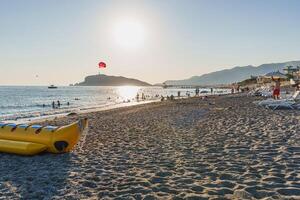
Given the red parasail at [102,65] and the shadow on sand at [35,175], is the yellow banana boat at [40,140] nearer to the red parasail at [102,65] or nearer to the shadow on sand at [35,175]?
the shadow on sand at [35,175]

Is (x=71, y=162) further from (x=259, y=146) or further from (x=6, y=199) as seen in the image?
(x=259, y=146)

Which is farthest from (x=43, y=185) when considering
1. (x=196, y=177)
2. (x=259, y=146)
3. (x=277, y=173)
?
(x=259, y=146)

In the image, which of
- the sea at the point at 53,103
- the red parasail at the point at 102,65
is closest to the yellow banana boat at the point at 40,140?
the sea at the point at 53,103

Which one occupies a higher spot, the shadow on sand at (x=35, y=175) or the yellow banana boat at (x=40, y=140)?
the yellow banana boat at (x=40, y=140)

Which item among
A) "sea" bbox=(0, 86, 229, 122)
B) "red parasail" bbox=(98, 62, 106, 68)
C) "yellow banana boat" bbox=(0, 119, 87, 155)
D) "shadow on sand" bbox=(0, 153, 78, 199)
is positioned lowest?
"sea" bbox=(0, 86, 229, 122)

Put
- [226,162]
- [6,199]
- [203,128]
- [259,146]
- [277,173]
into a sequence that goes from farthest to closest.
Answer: [203,128] → [259,146] → [226,162] → [277,173] → [6,199]

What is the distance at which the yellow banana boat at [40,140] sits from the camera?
8.78 metres

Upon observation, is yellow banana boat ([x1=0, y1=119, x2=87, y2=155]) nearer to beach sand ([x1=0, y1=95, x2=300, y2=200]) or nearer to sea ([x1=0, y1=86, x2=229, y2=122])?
beach sand ([x1=0, y1=95, x2=300, y2=200])

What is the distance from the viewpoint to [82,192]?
5707 millimetres

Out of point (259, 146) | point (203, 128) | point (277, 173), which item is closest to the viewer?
point (277, 173)

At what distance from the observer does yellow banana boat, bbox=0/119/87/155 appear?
878 centimetres

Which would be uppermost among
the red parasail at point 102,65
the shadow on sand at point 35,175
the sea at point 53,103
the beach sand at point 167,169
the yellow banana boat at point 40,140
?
the red parasail at point 102,65

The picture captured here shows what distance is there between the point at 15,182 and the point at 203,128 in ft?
26.4

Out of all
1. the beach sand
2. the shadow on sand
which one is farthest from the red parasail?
the shadow on sand
